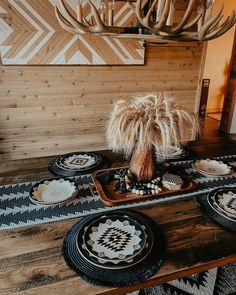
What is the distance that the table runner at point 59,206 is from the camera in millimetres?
1001

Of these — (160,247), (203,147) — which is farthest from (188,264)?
(203,147)

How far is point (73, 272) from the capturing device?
2.47 feet

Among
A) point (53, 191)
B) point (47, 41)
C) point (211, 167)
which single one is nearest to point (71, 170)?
point (53, 191)

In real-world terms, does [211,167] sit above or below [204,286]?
above

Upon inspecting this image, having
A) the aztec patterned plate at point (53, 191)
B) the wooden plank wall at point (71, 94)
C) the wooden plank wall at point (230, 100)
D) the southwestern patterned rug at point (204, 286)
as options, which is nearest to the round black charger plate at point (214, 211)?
the aztec patterned plate at point (53, 191)

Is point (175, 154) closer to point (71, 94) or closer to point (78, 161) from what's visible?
point (78, 161)

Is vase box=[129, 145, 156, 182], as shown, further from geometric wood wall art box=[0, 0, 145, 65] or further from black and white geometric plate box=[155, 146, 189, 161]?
geometric wood wall art box=[0, 0, 145, 65]

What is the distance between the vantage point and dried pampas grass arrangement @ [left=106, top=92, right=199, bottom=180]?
3.51ft

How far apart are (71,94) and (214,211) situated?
2211 millimetres

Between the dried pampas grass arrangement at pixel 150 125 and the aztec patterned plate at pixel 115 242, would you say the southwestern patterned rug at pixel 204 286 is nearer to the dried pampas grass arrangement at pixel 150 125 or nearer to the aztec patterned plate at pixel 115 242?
the aztec patterned plate at pixel 115 242

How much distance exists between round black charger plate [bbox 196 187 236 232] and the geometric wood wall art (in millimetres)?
2102

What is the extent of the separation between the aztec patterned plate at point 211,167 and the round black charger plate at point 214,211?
0.60 ft

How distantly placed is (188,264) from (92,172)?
2.47 ft

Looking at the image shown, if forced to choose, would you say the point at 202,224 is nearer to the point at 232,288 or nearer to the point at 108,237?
the point at 108,237
